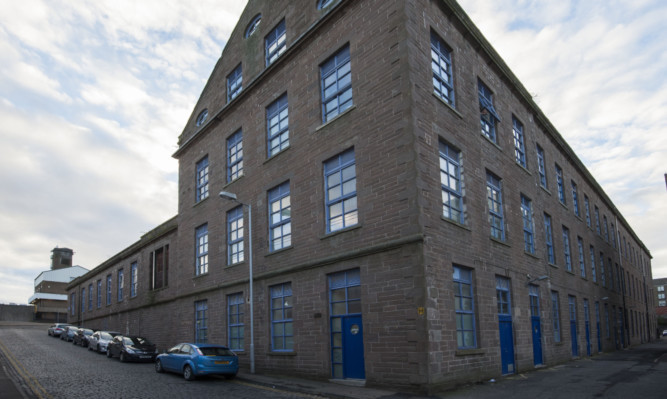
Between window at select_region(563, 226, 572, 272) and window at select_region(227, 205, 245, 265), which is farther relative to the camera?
window at select_region(563, 226, 572, 272)

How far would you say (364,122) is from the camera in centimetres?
1577

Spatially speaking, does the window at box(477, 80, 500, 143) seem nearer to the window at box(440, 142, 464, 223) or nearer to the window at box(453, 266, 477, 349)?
the window at box(440, 142, 464, 223)

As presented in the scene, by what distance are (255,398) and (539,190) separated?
57.6 ft

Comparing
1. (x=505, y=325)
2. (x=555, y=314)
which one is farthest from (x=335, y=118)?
(x=555, y=314)

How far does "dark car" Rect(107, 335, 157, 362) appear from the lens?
24.2 metres

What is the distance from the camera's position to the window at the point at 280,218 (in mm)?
18891

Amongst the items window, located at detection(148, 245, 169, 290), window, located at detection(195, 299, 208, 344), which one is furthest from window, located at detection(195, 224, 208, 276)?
window, located at detection(148, 245, 169, 290)

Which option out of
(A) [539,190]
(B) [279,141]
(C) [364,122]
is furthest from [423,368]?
(A) [539,190]

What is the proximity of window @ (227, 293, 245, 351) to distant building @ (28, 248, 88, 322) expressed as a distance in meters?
67.2

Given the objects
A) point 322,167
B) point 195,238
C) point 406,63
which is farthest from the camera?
point 195,238

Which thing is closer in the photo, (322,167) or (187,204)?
(322,167)

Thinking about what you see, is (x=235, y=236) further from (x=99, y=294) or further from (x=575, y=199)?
(x=99, y=294)

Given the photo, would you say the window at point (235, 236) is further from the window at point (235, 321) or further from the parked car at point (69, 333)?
the parked car at point (69, 333)

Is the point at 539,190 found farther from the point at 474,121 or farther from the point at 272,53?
the point at 272,53
